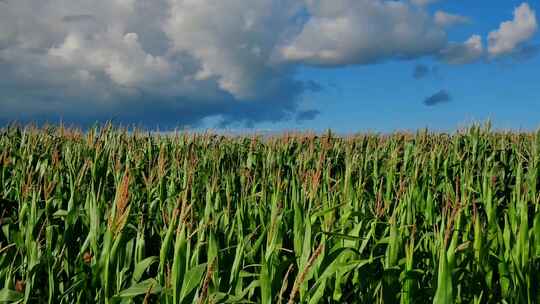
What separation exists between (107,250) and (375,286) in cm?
148

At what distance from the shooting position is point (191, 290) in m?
2.52

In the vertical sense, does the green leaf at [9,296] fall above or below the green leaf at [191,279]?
below

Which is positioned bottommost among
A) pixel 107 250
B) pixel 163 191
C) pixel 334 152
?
pixel 107 250

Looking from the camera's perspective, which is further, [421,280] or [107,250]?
[421,280]

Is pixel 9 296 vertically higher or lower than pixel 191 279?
lower

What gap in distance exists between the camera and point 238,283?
9.47 ft

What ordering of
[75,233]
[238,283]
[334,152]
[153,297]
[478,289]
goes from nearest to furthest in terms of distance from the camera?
[238,283]
[153,297]
[478,289]
[75,233]
[334,152]

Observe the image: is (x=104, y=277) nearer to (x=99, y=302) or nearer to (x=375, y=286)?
(x=99, y=302)

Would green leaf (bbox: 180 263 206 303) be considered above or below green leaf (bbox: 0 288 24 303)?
above

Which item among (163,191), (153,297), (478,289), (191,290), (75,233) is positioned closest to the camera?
(191,290)

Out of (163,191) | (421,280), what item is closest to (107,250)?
(421,280)

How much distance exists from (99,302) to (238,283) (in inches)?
28.0

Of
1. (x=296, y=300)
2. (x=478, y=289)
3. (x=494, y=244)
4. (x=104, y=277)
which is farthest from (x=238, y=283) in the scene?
(x=494, y=244)

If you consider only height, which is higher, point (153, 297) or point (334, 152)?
point (334, 152)
